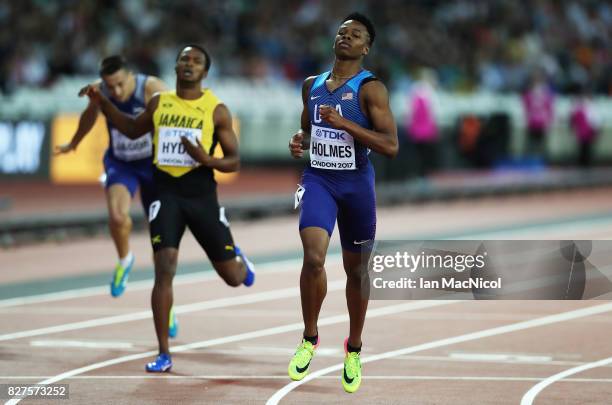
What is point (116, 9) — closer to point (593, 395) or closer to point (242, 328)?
point (242, 328)

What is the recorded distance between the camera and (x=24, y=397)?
8688mm

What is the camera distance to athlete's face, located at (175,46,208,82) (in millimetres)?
10164

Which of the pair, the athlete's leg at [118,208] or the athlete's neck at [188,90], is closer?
the athlete's neck at [188,90]

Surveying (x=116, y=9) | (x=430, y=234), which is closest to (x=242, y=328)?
(x=430, y=234)

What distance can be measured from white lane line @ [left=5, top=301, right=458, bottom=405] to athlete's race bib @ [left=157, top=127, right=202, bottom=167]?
1501 millimetres

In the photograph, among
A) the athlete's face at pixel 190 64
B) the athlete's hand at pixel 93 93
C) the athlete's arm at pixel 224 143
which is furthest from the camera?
the athlete's hand at pixel 93 93

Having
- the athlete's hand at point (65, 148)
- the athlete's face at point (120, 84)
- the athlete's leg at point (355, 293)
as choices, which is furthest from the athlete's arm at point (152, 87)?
the athlete's leg at point (355, 293)

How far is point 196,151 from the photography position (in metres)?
10.1

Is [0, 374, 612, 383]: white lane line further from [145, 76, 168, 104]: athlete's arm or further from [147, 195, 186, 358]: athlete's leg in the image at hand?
[145, 76, 168, 104]: athlete's arm

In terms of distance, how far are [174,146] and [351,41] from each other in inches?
71.8

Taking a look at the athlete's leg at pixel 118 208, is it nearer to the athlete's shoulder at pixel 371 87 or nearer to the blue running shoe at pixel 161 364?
the blue running shoe at pixel 161 364

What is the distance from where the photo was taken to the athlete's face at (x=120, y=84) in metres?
12.2

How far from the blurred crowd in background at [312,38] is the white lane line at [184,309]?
32.7 ft

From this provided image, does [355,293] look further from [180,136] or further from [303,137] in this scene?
[180,136]
